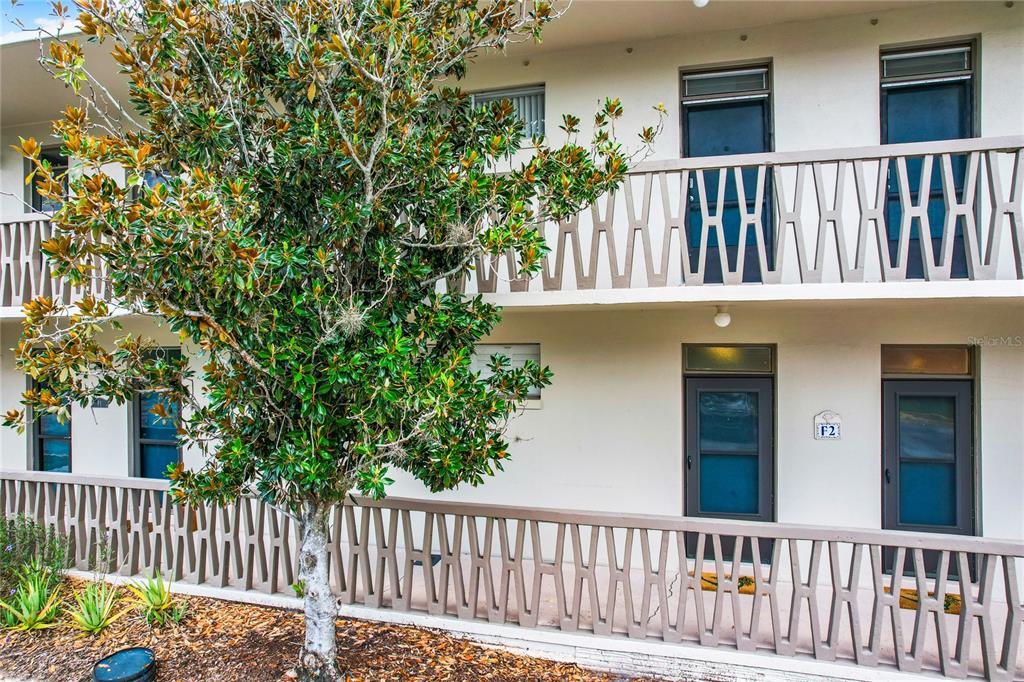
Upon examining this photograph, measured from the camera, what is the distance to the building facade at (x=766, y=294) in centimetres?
482

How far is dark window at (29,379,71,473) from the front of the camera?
25.0 ft

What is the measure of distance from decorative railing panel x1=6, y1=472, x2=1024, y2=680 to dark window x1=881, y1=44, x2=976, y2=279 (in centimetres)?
299

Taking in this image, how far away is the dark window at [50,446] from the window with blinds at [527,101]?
7.51m

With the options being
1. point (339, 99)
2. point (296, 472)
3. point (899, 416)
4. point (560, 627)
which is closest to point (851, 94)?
point (899, 416)

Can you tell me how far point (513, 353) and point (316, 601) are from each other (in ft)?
10.7

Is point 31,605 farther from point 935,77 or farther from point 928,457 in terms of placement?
point 935,77

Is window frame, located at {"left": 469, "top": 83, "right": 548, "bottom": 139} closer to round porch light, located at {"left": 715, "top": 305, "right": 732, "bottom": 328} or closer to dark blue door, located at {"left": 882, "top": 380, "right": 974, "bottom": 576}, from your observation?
round porch light, located at {"left": 715, "top": 305, "right": 732, "bottom": 328}

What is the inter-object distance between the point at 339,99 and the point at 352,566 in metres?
3.77

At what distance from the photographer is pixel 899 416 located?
5242 millimetres

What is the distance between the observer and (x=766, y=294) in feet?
13.9

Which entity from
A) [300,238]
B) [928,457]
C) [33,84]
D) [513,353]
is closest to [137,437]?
[33,84]

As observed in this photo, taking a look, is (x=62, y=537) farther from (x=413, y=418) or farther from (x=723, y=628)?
(x=723, y=628)
